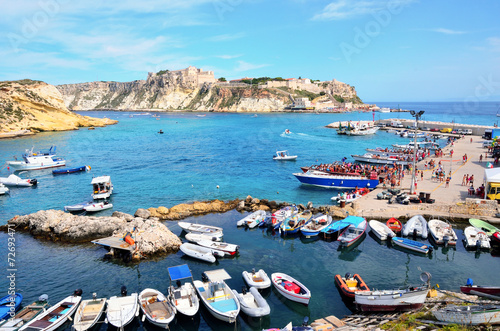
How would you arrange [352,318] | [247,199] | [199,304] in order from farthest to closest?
[247,199], [199,304], [352,318]

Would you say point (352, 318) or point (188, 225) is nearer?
point (352, 318)

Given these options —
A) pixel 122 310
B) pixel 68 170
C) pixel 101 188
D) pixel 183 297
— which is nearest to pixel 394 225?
pixel 183 297

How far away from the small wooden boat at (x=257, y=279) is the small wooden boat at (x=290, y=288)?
1.28ft

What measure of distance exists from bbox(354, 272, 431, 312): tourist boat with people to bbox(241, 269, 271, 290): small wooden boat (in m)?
4.60

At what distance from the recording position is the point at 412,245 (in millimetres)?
21266

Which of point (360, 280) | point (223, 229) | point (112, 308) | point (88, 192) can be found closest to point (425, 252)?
point (360, 280)

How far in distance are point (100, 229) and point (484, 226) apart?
28.9 metres

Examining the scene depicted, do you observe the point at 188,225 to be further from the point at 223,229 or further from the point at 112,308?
the point at 112,308

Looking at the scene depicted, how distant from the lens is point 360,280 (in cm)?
1675

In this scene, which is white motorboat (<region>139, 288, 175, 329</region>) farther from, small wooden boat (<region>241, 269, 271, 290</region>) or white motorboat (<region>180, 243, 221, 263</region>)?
white motorboat (<region>180, 243, 221, 263</region>)

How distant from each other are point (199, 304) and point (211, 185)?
24.0 meters

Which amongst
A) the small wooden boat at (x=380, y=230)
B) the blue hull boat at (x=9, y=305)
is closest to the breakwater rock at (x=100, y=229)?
the blue hull boat at (x=9, y=305)

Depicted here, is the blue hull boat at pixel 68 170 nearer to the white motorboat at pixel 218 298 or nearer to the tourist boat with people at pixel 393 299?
the white motorboat at pixel 218 298

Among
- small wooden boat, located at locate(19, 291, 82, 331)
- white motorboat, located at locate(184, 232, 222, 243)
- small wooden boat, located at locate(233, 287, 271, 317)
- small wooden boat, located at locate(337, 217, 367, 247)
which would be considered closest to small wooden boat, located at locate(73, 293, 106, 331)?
small wooden boat, located at locate(19, 291, 82, 331)
